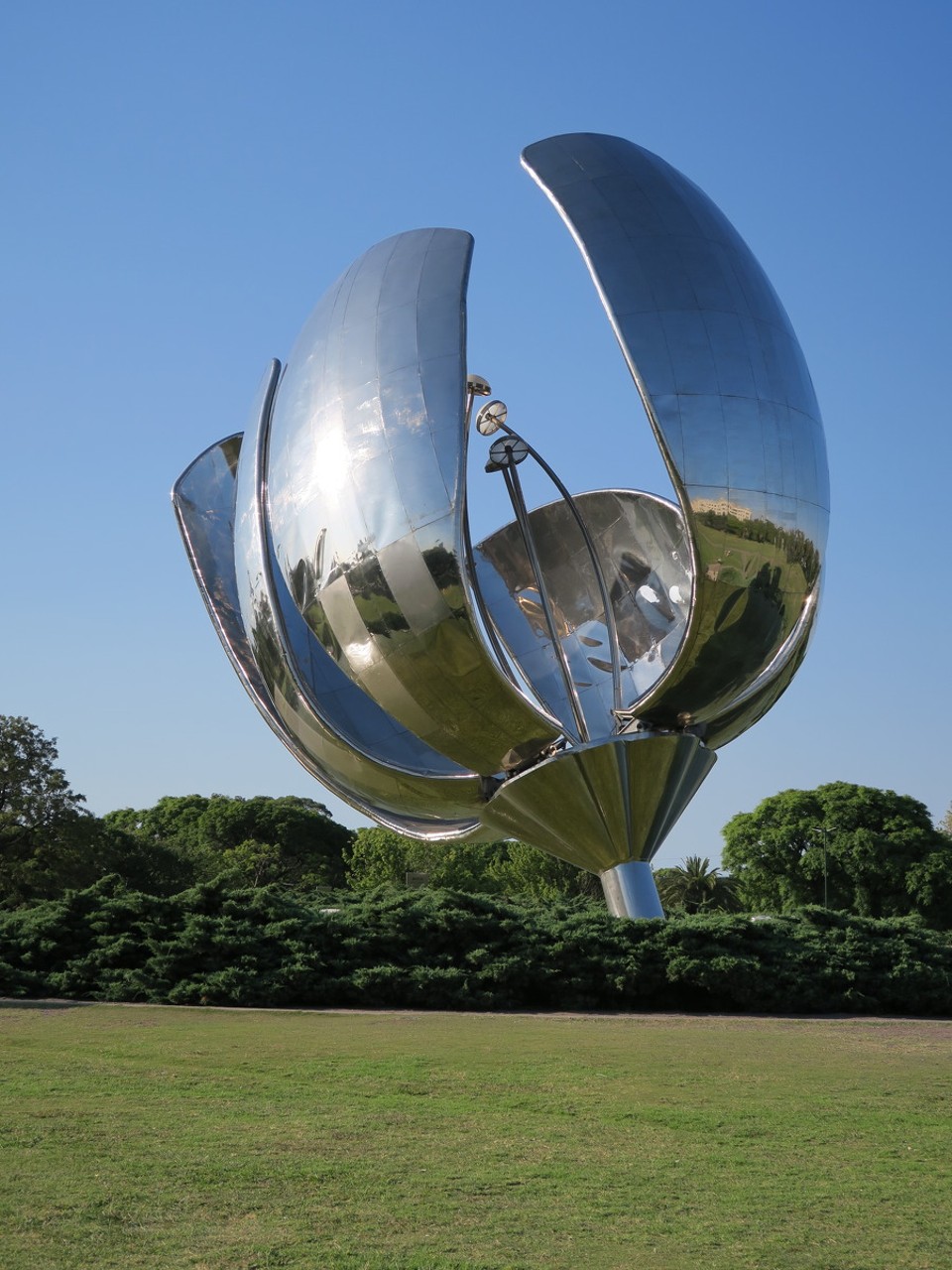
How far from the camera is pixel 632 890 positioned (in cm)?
1564

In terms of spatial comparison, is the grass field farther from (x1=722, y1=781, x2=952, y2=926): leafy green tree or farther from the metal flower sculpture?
(x1=722, y1=781, x2=952, y2=926): leafy green tree

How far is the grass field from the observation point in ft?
17.2

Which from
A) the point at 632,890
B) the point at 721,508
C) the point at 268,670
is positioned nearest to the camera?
the point at 721,508

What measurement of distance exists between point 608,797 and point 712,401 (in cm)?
432

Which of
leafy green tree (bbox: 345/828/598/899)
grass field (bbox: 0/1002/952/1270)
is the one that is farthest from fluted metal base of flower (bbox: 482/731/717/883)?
leafy green tree (bbox: 345/828/598/899)

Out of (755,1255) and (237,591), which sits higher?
(237,591)

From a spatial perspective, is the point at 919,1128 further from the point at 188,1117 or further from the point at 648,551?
the point at 648,551

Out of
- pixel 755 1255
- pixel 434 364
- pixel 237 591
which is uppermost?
pixel 434 364

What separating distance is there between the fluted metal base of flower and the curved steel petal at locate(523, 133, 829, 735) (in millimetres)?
458

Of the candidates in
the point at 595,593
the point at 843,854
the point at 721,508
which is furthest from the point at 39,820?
the point at 843,854

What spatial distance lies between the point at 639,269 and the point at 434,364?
2305 millimetres

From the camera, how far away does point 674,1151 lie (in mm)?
7047

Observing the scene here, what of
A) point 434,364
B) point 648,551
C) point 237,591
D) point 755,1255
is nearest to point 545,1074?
point 755,1255

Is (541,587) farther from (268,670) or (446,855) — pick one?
(446,855)
